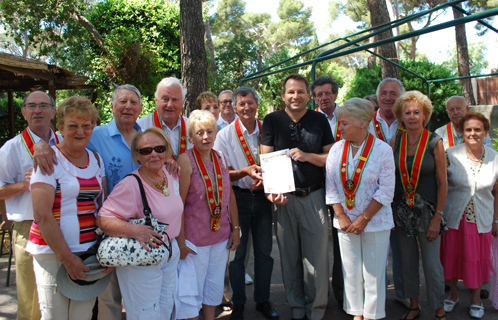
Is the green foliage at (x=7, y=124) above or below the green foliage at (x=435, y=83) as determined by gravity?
above

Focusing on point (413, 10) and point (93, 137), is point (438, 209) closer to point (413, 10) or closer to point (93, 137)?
point (93, 137)

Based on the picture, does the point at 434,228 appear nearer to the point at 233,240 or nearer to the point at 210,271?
the point at 233,240

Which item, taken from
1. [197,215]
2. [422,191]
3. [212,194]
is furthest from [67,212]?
[422,191]

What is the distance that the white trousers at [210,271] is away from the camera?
2992 millimetres

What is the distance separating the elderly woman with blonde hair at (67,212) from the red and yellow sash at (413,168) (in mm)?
2751

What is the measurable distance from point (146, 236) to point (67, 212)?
23.1 inches

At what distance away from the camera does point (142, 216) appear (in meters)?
2.52

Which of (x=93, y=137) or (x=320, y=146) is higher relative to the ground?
Answer: (x=93, y=137)

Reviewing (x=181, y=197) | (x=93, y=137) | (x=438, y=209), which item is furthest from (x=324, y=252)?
(x=93, y=137)

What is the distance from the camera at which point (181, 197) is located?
2.95 meters

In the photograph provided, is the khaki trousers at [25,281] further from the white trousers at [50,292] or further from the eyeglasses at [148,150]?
the eyeglasses at [148,150]

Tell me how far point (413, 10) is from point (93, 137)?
92.8ft

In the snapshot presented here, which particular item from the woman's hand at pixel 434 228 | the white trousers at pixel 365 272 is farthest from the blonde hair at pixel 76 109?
the woman's hand at pixel 434 228

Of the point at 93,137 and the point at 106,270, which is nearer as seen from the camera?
the point at 106,270
